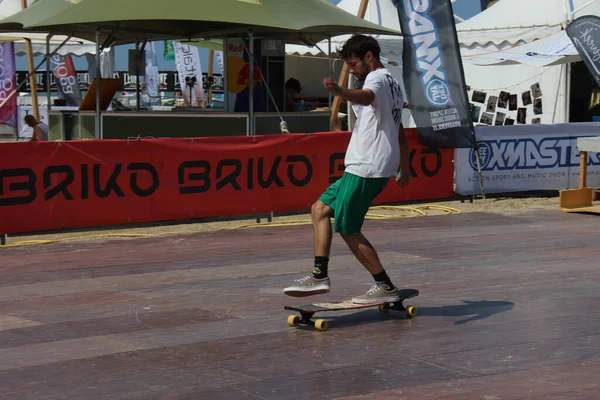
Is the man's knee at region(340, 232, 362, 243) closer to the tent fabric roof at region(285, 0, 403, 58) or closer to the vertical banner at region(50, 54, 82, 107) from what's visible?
the tent fabric roof at region(285, 0, 403, 58)

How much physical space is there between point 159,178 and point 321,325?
6.83m

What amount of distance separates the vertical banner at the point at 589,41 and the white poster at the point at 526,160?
1.29m

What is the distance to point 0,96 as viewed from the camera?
2677 cm

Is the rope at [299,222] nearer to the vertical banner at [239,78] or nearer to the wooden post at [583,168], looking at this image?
the wooden post at [583,168]

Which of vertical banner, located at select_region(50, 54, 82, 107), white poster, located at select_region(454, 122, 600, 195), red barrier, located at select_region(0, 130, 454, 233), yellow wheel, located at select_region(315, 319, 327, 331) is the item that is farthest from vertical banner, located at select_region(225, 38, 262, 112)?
Answer: yellow wheel, located at select_region(315, 319, 327, 331)

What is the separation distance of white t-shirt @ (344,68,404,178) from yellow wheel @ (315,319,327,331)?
1.11m

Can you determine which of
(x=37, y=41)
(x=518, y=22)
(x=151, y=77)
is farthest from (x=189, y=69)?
(x=518, y=22)

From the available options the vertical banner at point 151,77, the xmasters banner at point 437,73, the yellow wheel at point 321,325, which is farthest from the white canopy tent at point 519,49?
the vertical banner at point 151,77

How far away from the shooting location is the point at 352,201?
7.57 meters

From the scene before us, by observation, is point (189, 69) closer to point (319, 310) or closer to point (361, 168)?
point (361, 168)

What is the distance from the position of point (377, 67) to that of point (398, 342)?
2080 millimetres

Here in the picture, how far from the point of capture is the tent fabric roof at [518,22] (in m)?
23.2

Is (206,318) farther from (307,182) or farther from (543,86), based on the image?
(543,86)

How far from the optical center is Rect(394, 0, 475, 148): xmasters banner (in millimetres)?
16703
